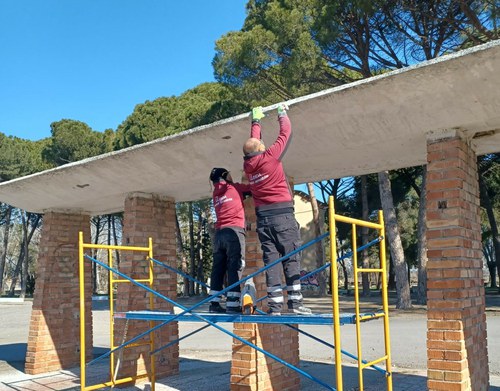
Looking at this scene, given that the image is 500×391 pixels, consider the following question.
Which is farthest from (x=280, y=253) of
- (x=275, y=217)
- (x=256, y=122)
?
(x=256, y=122)

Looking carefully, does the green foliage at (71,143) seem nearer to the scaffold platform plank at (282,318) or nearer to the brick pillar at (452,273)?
the scaffold platform plank at (282,318)

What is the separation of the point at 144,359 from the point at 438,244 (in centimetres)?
489

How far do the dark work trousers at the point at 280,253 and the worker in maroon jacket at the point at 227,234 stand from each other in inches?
23.9

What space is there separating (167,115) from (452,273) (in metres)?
24.8

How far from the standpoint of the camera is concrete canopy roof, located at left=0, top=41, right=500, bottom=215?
13.7 feet

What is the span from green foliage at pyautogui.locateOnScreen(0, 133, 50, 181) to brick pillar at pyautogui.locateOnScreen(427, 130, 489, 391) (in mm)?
31584

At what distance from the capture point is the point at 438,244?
4902 millimetres

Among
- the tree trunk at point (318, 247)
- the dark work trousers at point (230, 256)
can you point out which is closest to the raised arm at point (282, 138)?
the dark work trousers at point (230, 256)

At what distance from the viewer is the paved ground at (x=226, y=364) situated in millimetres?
7493

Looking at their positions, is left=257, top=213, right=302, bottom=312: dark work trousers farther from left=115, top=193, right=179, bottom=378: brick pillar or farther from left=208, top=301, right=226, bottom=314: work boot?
left=115, top=193, right=179, bottom=378: brick pillar

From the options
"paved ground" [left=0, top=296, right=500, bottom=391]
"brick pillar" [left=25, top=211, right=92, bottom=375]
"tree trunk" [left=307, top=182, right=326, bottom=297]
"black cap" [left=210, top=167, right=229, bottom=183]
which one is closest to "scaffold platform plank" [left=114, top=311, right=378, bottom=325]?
"black cap" [left=210, top=167, right=229, bottom=183]

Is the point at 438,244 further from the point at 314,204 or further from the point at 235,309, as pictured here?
the point at 314,204

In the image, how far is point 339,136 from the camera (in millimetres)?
5348

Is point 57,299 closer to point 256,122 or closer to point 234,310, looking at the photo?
point 234,310
